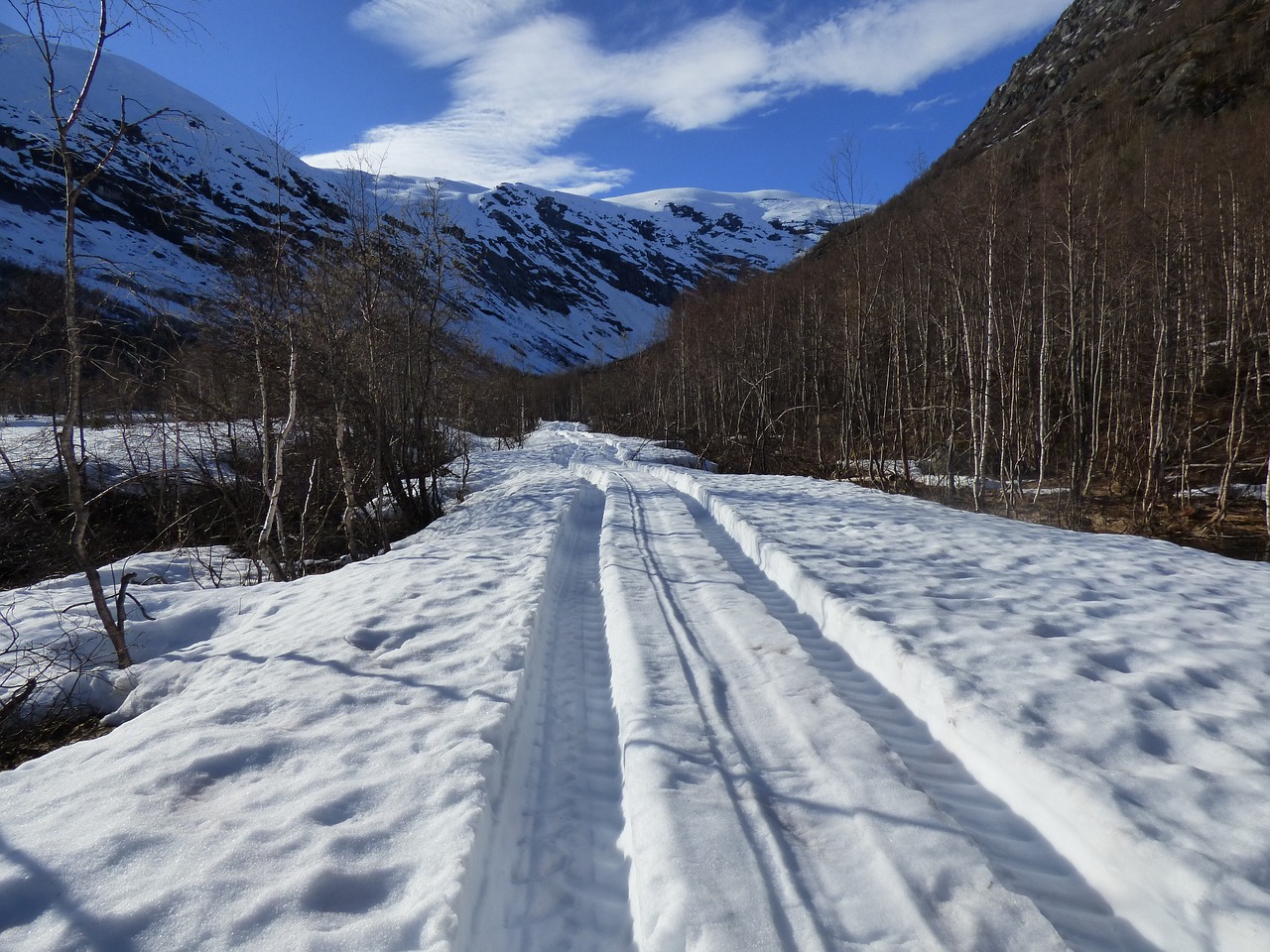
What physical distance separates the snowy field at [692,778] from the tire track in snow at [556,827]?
0.6 inches

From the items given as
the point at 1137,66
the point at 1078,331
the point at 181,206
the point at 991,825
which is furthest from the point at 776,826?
the point at 1137,66

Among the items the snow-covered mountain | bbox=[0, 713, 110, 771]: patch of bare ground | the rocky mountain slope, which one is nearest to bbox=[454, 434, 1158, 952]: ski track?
bbox=[0, 713, 110, 771]: patch of bare ground

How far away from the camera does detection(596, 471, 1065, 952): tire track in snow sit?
2.11 metres

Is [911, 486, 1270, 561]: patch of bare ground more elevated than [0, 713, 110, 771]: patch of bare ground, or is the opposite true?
[911, 486, 1270, 561]: patch of bare ground

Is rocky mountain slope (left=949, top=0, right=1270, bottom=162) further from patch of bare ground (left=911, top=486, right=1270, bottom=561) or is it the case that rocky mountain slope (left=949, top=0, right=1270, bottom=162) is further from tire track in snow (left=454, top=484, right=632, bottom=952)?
tire track in snow (left=454, top=484, right=632, bottom=952)

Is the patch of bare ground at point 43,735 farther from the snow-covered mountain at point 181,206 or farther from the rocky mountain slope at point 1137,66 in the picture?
the rocky mountain slope at point 1137,66

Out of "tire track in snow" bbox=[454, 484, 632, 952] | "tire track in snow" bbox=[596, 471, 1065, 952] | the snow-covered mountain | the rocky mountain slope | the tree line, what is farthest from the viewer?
the rocky mountain slope

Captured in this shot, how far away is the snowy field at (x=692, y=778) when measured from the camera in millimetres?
2152

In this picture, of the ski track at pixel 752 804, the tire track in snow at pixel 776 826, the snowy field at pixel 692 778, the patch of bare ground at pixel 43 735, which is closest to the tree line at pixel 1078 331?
the snowy field at pixel 692 778

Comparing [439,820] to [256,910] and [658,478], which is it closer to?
[256,910]

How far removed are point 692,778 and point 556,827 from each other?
70 cm

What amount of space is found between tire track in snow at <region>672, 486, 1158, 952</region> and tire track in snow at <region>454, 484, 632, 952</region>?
60.9 inches

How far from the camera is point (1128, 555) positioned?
20.3 feet

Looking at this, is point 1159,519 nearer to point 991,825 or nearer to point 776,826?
point 991,825
